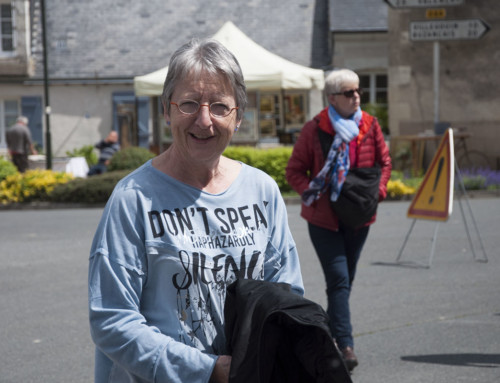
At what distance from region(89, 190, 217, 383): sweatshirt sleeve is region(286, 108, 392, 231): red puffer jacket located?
3371 mm

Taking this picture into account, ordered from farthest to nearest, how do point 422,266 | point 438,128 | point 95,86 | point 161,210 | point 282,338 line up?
point 95,86, point 438,128, point 422,266, point 161,210, point 282,338

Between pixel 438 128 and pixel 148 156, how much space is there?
681 cm

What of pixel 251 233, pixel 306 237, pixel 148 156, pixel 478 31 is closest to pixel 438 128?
pixel 478 31

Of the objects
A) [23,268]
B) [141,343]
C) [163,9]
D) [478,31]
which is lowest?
[23,268]

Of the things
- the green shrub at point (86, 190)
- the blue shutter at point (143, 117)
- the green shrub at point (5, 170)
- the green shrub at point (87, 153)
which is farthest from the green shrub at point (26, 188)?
the blue shutter at point (143, 117)

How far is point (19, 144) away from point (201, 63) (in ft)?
67.1

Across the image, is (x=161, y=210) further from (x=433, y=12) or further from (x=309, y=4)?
(x=309, y=4)

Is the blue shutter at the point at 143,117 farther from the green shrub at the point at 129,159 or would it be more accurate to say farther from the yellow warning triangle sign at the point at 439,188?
the yellow warning triangle sign at the point at 439,188

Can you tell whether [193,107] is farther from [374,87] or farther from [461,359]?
[374,87]

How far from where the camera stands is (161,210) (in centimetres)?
246

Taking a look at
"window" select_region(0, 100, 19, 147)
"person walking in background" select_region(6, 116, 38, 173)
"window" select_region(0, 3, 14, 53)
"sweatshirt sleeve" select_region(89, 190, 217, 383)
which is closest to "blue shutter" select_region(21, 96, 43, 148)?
"window" select_region(0, 100, 19, 147)

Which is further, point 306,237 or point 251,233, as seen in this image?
point 306,237

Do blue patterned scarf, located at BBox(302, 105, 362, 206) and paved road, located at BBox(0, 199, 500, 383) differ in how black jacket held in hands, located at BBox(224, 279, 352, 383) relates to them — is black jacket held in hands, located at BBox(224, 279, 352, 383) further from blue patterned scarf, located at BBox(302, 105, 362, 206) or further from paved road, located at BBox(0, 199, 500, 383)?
blue patterned scarf, located at BBox(302, 105, 362, 206)

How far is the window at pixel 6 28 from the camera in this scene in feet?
101
